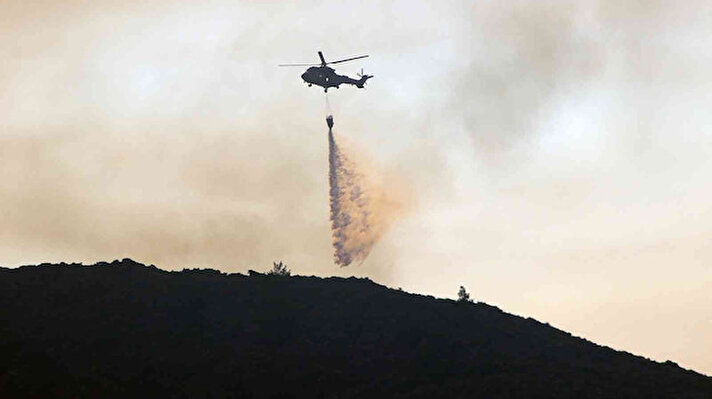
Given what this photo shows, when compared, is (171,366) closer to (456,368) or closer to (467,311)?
(456,368)

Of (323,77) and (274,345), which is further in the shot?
(323,77)

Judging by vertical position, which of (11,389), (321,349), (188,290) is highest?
(188,290)

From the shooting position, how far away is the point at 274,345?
234 feet

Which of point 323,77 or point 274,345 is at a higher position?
point 323,77

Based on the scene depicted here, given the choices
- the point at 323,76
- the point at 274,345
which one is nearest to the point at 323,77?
the point at 323,76

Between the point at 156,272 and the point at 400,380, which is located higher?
the point at 156,272

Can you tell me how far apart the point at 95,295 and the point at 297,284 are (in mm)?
15992

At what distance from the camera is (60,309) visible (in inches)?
2916

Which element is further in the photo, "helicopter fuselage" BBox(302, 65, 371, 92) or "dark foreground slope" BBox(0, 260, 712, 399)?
"helicopter fuselage" BBox(302, 65, 371, 92)

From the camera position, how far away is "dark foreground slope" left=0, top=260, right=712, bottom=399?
64000 mm

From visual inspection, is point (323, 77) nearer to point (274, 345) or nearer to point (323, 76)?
point (323, 76)

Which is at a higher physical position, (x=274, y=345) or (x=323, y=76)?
(x=323, y=76)

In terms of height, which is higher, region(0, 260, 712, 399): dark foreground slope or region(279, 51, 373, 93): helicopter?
region(279, 51, 373, 93): helicopter

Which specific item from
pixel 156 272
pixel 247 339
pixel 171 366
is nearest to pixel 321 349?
pixel 247 339
